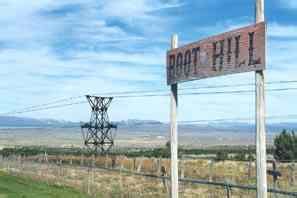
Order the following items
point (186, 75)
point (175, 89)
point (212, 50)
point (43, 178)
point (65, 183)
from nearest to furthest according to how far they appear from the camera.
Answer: point (212, 50) → point (186, 75) → point (175, 89) → point (65, 183) → point (43, 178)

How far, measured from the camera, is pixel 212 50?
8078 mm

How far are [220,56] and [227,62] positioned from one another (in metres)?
0.22

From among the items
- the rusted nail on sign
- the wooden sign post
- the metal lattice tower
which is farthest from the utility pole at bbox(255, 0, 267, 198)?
Answer: the metal lattice tower

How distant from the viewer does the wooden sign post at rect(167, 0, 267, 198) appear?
6.84 meters

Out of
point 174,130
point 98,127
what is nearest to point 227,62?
point 174,130

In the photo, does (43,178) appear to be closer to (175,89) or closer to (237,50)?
(175,89)

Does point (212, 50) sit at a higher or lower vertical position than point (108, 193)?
higher

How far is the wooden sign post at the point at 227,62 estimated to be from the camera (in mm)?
6844

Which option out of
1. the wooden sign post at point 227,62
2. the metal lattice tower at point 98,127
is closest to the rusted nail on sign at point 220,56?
the wooden sign post at point 227,62

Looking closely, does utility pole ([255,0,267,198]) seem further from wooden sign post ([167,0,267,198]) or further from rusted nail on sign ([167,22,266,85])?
rusted nail on sign ([167,22,266,85])

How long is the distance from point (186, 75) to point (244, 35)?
Answer: 5.40 ft

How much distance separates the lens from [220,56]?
25.9ft

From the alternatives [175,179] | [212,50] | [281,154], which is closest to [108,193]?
[175,179]

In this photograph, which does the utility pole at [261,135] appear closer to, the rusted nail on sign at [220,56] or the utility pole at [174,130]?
the rusted nail on sign at [220,56]
